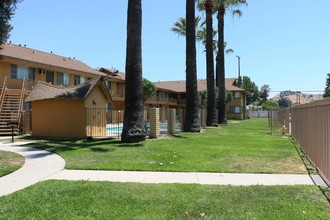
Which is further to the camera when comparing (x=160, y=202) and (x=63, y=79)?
(x=63, y=79)

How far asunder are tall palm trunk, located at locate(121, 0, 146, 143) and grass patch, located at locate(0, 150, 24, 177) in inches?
227

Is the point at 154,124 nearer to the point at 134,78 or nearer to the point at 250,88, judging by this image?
the point at 134,78

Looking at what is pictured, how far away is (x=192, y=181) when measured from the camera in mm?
8703

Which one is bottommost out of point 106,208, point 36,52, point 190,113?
point 106,208

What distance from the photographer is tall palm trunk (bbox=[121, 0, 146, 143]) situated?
1741 centimetres

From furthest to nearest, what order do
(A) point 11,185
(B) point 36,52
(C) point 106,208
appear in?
(B) point 36,52 < (A) point 11,185 < (C) point 106,208

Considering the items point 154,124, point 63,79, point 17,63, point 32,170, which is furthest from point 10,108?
point 32,170

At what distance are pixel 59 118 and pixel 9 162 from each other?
9732 millimetres

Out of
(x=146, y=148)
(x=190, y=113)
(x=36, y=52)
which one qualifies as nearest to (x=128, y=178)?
(x=146, y=148)

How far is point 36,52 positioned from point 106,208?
103ft

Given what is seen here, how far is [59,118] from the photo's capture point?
20750 millimetres

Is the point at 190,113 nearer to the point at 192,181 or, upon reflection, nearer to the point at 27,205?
the point at 192,181

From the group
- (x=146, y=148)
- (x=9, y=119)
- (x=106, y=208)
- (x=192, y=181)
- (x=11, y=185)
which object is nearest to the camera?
(x=106, y=208)

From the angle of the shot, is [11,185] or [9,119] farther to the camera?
[9,119]
